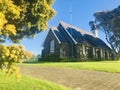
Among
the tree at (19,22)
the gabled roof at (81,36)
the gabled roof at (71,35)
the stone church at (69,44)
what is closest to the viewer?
the tree at (19,22)

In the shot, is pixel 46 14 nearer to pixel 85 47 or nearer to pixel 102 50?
pixel 85 47

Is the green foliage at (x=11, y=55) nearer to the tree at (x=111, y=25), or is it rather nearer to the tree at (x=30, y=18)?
the tree at (x=30, y=18)

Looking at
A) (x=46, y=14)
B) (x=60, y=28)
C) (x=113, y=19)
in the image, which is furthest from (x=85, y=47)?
(x=46, y=14)

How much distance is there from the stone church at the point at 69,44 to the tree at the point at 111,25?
225 inches

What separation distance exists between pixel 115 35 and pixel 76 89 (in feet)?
158

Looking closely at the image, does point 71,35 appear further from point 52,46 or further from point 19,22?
point 19,22

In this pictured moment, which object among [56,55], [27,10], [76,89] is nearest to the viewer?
[76,89]

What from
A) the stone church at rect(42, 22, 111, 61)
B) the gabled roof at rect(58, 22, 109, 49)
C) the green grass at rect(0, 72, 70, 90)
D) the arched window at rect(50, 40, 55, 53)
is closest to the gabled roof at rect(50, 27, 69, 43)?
the stone church at rect(42, 22, 111, 61)

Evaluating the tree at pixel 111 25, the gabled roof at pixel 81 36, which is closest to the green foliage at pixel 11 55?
the gabled roof at pixel 81 36

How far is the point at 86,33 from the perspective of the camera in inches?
2343

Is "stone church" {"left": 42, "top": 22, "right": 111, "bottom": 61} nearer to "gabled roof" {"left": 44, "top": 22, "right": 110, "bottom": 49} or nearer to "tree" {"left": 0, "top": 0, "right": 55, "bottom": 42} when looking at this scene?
"gabled roof" {"left": 44, "top": 22, "right": 110, "bottom": 49}

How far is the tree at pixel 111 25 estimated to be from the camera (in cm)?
6000

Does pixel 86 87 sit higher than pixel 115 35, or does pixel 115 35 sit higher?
pixel 115 35

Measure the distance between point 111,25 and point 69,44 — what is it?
14821mm
